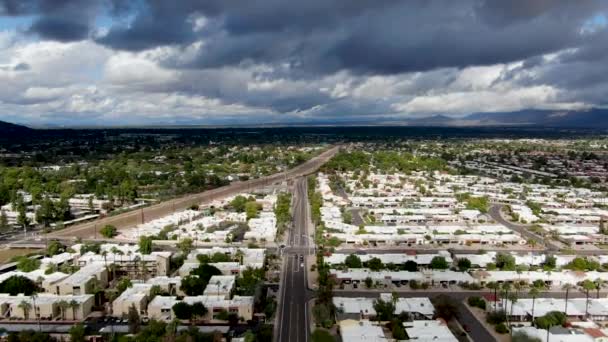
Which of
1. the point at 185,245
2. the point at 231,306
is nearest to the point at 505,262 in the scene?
the point at 231,306

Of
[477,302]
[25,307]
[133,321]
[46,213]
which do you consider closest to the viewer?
[133,321]

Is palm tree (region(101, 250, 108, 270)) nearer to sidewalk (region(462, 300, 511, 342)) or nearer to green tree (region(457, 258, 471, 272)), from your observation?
sidewalk (region(462, 300, 511, 342))

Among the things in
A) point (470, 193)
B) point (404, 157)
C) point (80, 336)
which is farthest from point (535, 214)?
point (404, 157)

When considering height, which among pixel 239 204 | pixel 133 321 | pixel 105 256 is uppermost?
pixel 239 204

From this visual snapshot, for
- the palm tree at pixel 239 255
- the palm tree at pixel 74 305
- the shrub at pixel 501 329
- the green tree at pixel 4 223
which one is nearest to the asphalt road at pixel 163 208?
the green tree at pixel 4 223

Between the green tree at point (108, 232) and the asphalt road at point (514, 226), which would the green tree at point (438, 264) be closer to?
the asphalt road at point (514, 226)

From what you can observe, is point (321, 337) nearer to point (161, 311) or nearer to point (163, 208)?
point (161, 311)

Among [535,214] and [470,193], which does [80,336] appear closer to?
[535,214]

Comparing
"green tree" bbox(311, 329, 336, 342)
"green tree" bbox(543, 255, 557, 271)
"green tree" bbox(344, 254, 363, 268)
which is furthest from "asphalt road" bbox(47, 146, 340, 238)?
"green tree" bbox(543, 255, 557, 271)
